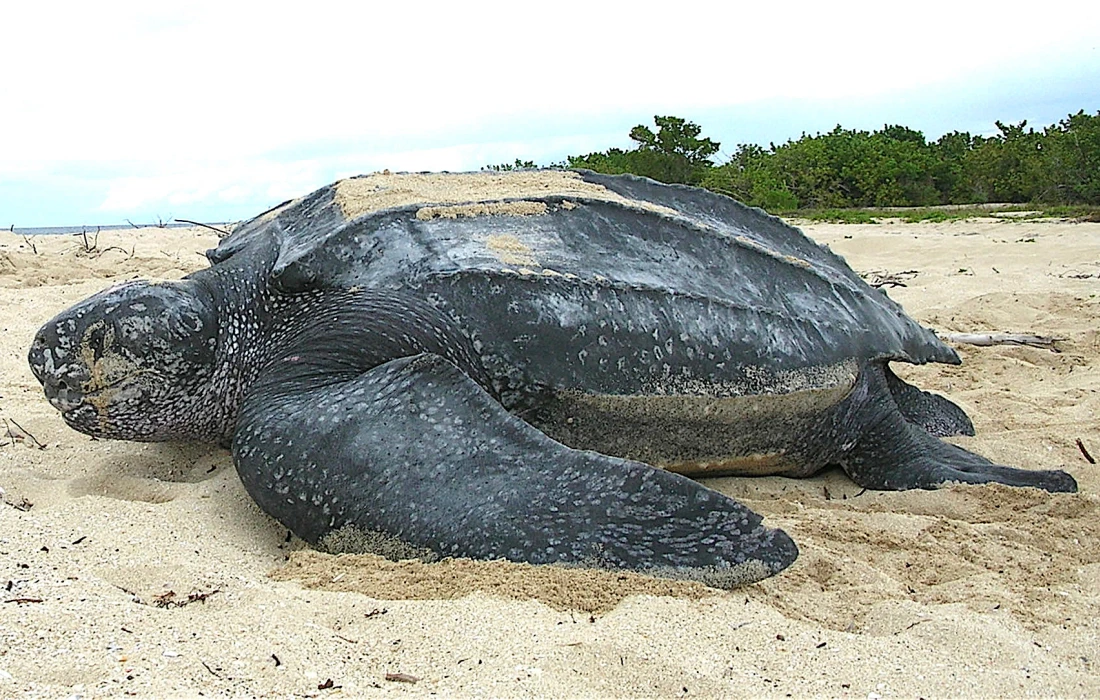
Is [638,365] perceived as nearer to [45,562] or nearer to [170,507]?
[170,507]

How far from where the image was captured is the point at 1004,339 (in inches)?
132

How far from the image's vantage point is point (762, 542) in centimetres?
138

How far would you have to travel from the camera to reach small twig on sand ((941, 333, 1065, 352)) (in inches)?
130

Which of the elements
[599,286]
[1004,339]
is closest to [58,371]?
[599,286]

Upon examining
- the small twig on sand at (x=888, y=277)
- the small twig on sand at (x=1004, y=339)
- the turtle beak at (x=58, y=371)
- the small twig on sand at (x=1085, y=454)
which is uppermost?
the turtle beak at (x=58, y=371)

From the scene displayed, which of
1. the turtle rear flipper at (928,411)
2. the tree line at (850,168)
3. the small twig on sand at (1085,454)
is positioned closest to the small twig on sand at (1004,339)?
the turtle rear flipper at (928,411)

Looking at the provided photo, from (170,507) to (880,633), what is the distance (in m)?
1.22

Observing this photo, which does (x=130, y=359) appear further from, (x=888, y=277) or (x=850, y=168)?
(x=850, y=168)

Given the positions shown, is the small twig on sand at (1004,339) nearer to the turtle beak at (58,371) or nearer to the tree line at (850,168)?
the turtle beak at (58,371)

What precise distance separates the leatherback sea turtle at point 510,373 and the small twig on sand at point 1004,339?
1.34 meters

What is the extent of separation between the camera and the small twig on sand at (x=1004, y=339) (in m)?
3.31

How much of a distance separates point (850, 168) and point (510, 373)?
575 inches

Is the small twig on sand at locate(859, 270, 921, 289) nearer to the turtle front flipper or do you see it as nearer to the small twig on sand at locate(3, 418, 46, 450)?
the turtle front flipper

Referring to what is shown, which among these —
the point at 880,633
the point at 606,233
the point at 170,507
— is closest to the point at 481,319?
the point at 606,233
